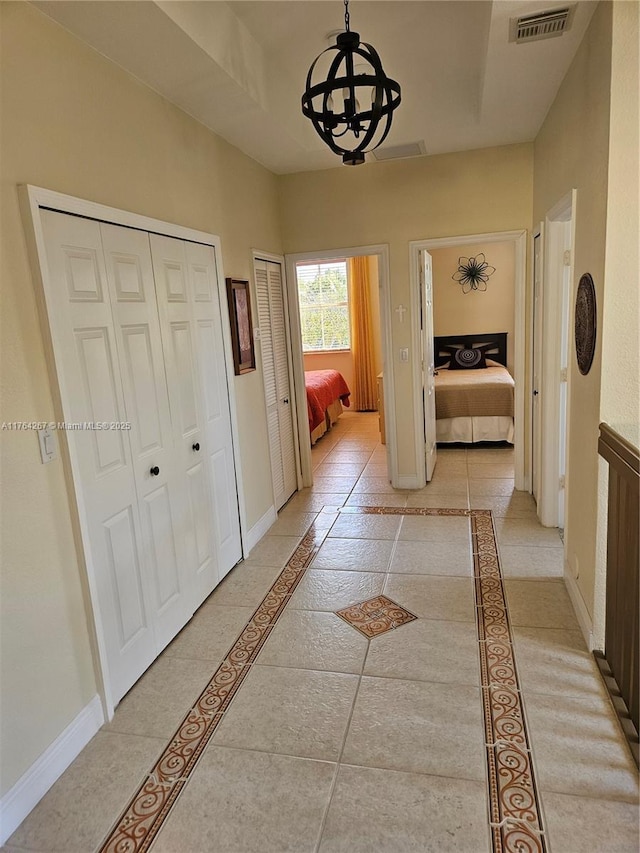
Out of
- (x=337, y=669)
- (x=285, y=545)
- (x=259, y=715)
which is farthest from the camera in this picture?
(x=285, y=545)

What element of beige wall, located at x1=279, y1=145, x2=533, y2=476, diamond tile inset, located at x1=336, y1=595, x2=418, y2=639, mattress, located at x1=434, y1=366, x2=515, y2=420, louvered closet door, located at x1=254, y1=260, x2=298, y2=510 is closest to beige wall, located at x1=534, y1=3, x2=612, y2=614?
diamond tile inset, located at x1=336, y1=595, x2=418, y2=639

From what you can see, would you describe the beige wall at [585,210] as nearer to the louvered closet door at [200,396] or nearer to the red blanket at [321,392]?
the louvered closet door at [200,396]

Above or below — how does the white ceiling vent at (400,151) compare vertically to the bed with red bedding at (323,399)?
above

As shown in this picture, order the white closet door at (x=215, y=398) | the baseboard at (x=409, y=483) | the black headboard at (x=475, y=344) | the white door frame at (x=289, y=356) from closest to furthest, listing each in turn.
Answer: the white closet door at (x=215, y=398), the white door frame at (x=289, y=356), the baseboard at (x=409, y=483), the black headboard at (x=475, y=344)

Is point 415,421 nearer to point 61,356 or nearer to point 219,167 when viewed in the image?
point 219,167

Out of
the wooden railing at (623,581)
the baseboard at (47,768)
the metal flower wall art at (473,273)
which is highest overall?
the metal flower wall art at (473,273)

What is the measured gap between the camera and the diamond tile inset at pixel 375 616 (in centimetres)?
276

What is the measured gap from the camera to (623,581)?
6.69 feet

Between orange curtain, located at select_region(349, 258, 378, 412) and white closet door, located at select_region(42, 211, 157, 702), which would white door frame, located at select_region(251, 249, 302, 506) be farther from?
orange curtain, located at select_region(349, 258, 378, 412)

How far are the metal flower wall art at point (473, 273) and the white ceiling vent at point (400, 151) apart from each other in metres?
3.48

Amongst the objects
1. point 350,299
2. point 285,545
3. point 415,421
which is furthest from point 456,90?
point 350,299

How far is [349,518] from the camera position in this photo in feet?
14.0

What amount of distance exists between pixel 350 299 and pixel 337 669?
21.9 ft

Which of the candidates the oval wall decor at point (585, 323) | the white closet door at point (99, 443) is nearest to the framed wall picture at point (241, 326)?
the white closet door at point (99, 443)
